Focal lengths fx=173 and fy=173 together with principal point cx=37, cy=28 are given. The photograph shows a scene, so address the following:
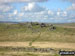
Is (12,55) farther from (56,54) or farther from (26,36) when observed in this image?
(26,36)

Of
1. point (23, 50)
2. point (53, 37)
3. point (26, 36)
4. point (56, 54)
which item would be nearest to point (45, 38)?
point (53, 37)

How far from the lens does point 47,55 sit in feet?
253

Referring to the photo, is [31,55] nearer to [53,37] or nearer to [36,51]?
[36,51]

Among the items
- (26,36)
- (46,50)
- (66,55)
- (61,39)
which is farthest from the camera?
(26,36)

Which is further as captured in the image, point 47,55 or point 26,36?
point 26,36

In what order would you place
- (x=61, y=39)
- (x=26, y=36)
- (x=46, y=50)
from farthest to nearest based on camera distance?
1. (x=26, y=36)
2. (x=61, y=39)
3. (x=46, y=50)

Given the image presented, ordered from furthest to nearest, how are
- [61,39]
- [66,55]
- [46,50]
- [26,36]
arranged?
[26,36] < [61,39] < [46,50] < [66,55]

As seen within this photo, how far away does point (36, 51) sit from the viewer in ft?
291

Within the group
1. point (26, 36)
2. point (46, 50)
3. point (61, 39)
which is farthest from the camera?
point (26, 36)

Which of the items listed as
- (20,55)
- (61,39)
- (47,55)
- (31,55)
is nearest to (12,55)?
(20,55)

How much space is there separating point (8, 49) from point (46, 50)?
67.8ft

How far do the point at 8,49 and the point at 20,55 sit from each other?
1797cm

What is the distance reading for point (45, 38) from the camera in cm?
13888

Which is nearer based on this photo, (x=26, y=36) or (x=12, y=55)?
(x=12, y=55)
